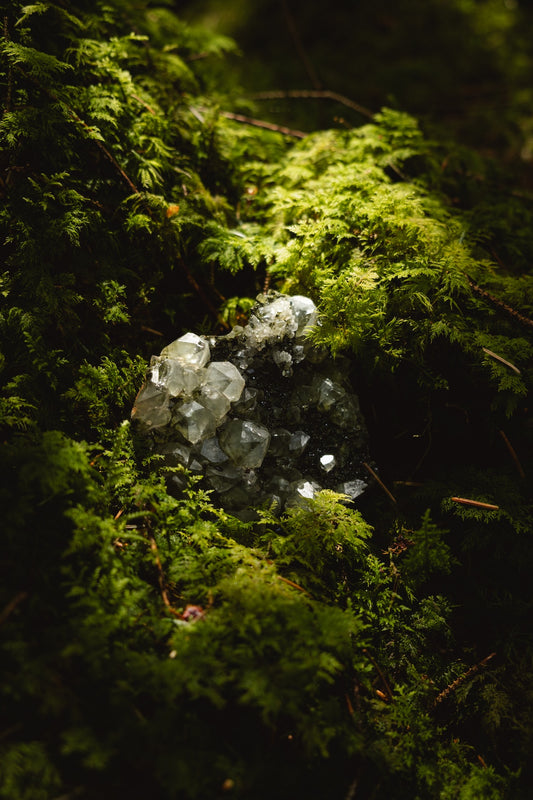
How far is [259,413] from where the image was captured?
2.87 m

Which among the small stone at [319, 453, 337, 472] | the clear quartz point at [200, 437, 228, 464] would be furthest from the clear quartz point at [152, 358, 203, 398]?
the small stone at [319, 453, 337, 472]

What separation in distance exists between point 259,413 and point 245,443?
0.30m

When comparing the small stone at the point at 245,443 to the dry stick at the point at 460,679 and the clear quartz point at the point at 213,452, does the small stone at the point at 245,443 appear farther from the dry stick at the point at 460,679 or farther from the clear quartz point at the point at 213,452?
the dry stick at the point at 460,679

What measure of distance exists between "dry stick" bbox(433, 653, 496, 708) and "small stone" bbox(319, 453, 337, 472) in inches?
53.8

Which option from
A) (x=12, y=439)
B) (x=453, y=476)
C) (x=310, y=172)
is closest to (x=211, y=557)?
(x=12, y=439)

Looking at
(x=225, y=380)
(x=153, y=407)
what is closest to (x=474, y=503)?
(x=225, y=380)

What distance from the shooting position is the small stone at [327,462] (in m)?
2.88

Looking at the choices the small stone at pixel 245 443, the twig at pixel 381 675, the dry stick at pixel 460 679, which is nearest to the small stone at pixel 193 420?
the small stone at pixel 245 443

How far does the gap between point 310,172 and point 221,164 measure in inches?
29.9

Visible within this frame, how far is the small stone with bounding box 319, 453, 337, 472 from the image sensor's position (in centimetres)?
288

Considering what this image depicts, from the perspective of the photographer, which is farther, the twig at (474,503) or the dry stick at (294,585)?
the twig at (474,503)

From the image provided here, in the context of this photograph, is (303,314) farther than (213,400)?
Yes

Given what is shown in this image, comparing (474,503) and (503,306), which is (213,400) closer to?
(474,503)

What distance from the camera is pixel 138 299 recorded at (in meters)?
3.01
